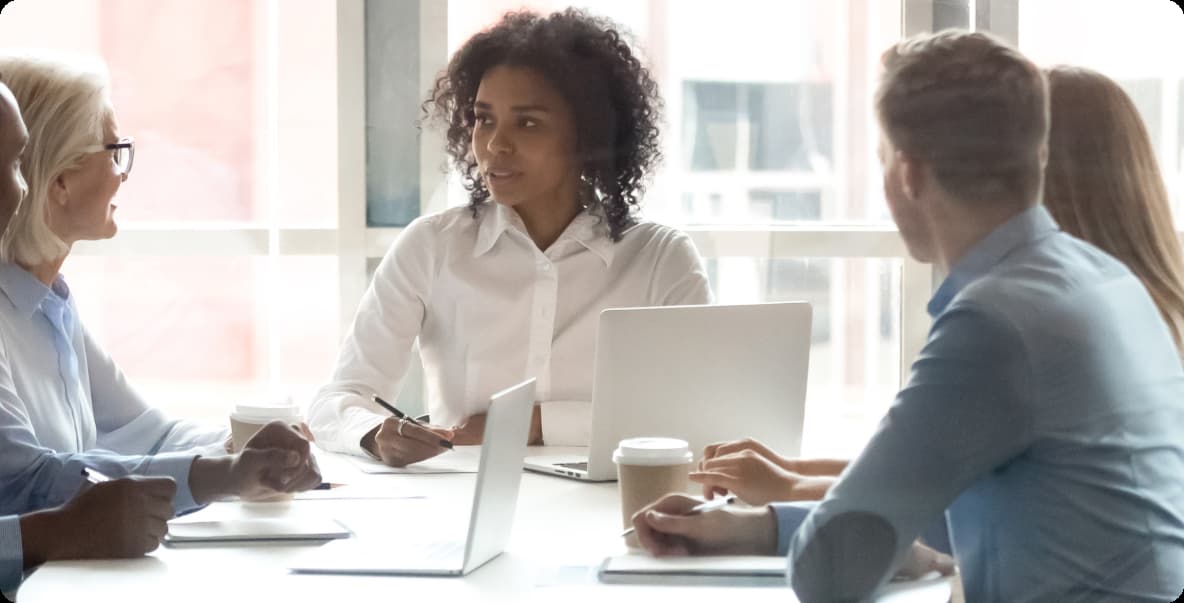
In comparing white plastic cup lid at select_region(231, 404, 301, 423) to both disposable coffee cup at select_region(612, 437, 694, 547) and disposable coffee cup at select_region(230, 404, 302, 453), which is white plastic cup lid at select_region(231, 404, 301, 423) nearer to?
disposable coffee cup at select_region(230, 404, 302, 453)

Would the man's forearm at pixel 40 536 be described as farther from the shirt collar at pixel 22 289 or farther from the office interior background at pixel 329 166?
the office interior background at pixel 329 166

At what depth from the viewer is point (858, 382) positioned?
6.63 feet

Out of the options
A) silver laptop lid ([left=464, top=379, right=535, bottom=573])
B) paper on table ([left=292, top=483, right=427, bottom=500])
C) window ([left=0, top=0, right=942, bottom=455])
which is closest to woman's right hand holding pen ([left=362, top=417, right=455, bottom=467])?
paper on table ([left=292, top=483, right=427, bottom=500])

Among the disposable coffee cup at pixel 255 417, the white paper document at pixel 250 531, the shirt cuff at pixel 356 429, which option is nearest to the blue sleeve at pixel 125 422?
the shirt cuff at pixel 356 429

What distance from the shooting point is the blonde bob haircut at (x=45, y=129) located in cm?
170

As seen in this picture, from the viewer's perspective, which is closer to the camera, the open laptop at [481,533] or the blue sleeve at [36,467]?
the open laptop at [481,533]

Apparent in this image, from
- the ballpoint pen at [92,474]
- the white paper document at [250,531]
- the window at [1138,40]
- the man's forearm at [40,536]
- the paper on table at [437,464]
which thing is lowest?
the paper on table at [437,464]

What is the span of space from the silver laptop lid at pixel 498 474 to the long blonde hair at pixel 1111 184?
53cm

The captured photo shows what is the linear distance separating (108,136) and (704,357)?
875 millimetres

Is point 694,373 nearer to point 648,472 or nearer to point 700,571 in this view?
point 648,472

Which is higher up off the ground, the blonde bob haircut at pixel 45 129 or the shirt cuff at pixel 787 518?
the blonde bob haircut at pixel 45 129

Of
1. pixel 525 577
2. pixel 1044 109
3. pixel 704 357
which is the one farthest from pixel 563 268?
pixel 1044 109

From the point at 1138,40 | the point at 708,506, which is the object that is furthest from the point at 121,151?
the point at 1138,40

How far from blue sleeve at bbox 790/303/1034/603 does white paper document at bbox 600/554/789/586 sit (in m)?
0.08
